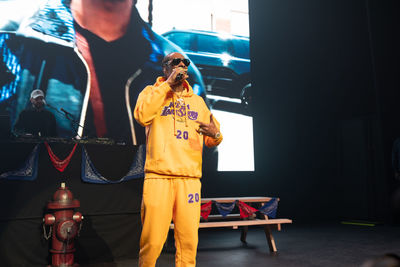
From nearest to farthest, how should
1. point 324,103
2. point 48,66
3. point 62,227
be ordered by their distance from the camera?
1. point 62,227
2. point 48,66
3. point 324,103

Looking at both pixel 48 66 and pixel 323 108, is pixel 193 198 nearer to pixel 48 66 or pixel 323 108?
pixel 48 66

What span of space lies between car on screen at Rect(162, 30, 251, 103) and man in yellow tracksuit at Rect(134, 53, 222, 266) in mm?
3857

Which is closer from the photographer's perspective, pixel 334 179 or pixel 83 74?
pixel 83 74

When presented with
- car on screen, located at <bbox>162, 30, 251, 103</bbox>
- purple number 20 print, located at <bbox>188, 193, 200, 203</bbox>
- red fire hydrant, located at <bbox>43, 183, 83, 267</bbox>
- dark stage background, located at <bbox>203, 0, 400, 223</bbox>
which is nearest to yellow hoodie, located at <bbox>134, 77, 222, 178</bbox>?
purple number 20 print, located at <bbox>188, 193, 200, 203</bbox>

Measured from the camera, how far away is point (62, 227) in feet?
10.3

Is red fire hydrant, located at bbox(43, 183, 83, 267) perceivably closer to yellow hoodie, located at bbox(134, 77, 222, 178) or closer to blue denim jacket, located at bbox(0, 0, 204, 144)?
yellow hoodie, located at bbox(134, 77, 222, 178)

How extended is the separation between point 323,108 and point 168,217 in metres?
6.06

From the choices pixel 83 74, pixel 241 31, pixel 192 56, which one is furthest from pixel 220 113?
pixel 83 74

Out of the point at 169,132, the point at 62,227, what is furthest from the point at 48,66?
the point at 169,132

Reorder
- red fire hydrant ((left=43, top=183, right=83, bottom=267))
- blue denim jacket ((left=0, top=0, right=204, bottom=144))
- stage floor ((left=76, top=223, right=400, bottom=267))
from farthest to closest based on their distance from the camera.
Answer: blue denim jacket ((left=0, top=0, right=204, bottom=144)), stage floor ((left=76, top=223, right=400, bottom=267)), red fire hydrant ((left=43, top=183, right=83, bottom=267))

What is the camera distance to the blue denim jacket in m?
4.95

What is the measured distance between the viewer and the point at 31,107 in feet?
16.2

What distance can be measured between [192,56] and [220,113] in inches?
41.0

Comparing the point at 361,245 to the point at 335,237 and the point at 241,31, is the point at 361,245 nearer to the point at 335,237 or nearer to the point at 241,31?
the point at 335,237
